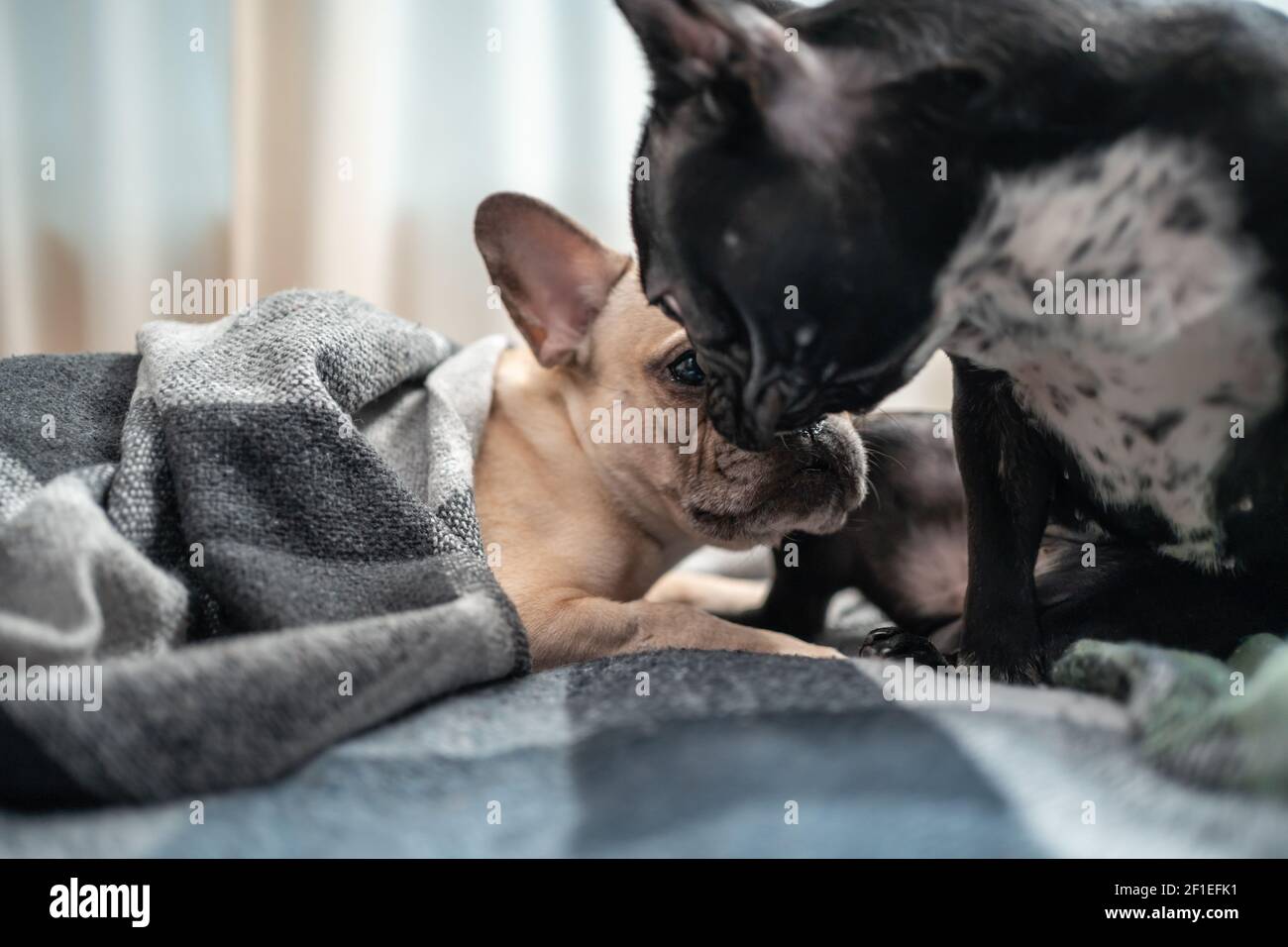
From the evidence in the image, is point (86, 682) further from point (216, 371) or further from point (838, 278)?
point (838, 278)

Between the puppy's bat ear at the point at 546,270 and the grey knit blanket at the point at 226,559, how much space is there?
23cm

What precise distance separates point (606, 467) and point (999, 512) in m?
0.61

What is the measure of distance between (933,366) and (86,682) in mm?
1865

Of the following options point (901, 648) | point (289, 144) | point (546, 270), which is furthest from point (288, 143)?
point (901, 648)

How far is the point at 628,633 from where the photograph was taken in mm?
1353

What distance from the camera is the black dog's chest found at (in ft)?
3.18

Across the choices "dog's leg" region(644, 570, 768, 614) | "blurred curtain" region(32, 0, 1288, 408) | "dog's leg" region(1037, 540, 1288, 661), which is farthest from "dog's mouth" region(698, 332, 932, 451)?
"blurred curtain" region(32, 0, 1288, 408)

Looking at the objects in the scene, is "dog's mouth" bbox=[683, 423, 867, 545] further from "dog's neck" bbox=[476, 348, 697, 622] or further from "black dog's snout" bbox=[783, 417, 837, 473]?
"dog's neck" bbox=[476, 348, 697, 622]

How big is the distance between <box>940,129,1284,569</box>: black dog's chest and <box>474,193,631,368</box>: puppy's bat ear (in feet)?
2.40

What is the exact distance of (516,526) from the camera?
1.57m

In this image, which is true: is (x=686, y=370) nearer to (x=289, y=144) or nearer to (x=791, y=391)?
(x=791, y=391)

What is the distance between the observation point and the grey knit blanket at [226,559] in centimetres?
76

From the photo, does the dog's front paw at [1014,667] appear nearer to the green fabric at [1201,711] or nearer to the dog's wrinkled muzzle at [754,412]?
the green fabric at [1201,711]
